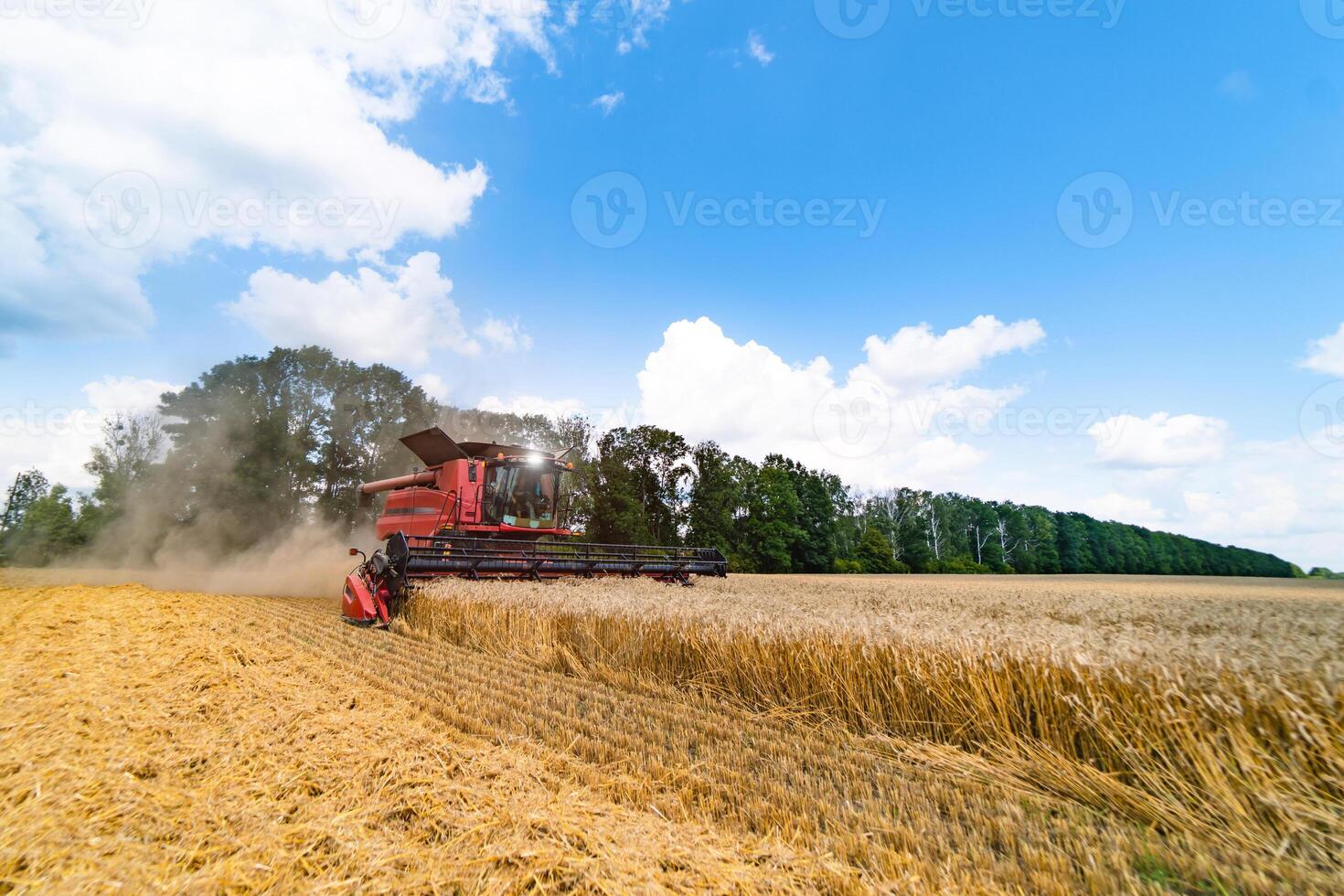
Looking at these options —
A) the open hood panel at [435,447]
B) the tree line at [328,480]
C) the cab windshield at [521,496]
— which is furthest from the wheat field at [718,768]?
the tree line at [328,480]

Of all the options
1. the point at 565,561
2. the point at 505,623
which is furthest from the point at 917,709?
the point at 565,561

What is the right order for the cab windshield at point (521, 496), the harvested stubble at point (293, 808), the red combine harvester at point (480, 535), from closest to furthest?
the harvested stubble at point (293, 808), the red combine harvester at point (480, 535), the cab windshield at point (521, 496)

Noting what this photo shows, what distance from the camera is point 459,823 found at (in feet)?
5.79

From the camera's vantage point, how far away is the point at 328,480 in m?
26.5

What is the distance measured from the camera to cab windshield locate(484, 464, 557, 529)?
10391 mm

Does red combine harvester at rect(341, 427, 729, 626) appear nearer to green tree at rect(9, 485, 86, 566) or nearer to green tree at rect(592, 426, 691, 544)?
green tree at rect(592, 426, 691, 544)

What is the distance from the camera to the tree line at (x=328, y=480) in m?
22.8

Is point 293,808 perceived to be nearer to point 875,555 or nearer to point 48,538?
point 48,538

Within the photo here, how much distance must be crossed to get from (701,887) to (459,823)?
2.67 feet

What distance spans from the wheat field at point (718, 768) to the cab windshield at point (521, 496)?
6.22 meters

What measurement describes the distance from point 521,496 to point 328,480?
830 inches

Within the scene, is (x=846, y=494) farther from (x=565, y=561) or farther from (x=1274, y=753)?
(x=1274, y=753)

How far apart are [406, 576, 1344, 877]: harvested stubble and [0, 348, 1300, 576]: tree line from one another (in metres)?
16.8

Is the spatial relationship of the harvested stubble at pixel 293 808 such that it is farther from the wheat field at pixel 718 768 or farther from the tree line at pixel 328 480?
the tree line at pixel 328 480
